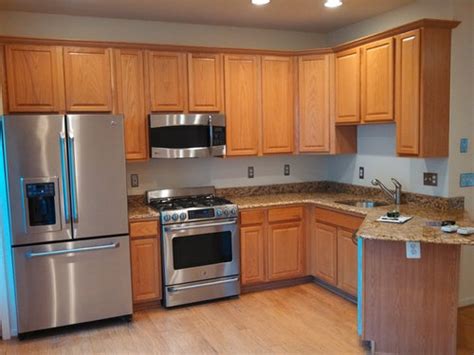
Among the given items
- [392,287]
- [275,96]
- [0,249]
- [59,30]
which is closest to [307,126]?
[275,96]

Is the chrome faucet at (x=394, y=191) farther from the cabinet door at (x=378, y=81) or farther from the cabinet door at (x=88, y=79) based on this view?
the cabinet door at (x=88, y=79)

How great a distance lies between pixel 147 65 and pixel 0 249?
1978mm

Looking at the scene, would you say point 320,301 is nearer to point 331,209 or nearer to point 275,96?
point 331,209

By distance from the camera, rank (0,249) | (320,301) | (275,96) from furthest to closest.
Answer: (275,96) < (320,301) < (0,249)

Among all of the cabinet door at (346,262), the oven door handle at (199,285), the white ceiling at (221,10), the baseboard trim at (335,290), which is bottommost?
the baseboard trim at (335,290)

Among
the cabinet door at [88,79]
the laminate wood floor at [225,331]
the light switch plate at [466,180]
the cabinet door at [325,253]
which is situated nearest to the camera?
the laminate wood floor at [225,331]

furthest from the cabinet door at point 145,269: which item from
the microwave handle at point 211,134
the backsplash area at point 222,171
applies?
the microwave handle at point 211,134

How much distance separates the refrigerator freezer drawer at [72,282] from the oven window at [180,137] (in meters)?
0.94

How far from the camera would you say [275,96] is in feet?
15.2

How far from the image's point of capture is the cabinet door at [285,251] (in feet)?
14.6

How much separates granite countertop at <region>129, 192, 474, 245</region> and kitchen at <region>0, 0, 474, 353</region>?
0.02m

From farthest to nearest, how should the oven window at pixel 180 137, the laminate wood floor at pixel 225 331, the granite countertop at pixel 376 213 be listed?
the oven window at pixel 180 137, the laminate wood floor at pixel 225 331, the granite countertop at pixel 376 213

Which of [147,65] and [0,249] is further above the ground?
[147,65]

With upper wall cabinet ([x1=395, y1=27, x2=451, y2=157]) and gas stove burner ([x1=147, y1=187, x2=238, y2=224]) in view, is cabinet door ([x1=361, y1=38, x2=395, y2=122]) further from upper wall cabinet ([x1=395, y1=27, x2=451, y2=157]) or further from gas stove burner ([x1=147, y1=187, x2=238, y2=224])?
gas stove burner ([x1=147, y1=187, x2=238, y2=224])
